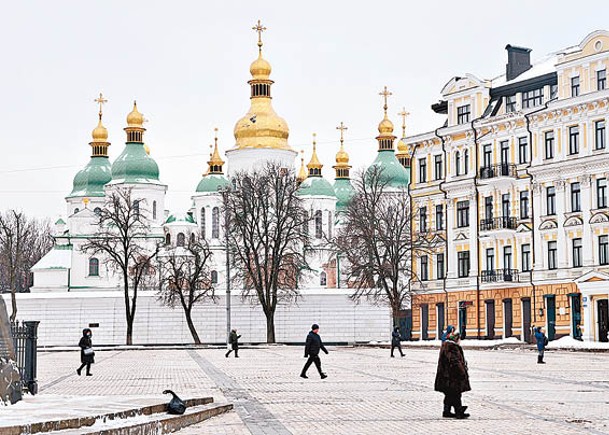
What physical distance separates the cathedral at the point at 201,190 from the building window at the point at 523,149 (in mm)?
33136

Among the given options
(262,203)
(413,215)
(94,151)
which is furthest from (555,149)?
(94,151)

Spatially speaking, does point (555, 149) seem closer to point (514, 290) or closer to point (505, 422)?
point (514, 290)

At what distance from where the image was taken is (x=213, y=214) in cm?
10238

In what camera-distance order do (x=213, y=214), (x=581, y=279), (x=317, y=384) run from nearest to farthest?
(x=317, y=384), (x=581, y=279), (x=213, y=214)

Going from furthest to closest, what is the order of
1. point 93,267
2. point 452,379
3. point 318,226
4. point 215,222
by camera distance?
point 215,222
point 93,267
point 318,226
point 452,379

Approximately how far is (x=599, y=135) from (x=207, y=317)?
26958 mm

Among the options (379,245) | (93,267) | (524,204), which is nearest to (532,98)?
(524,204)

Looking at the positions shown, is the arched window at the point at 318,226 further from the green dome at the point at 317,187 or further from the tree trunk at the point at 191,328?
the tree trunk at the point at 191,328

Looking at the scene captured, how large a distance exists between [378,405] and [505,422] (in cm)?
347

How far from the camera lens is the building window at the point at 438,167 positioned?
66.2 m

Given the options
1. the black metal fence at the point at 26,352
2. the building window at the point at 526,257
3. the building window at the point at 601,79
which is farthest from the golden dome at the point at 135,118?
the black metal fence at the point at 26,352

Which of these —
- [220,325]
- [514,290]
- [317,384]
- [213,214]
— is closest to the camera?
[317,384]

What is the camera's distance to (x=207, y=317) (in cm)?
A: 7175

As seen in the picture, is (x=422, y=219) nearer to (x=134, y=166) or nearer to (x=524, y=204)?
(x=524, y=204)
